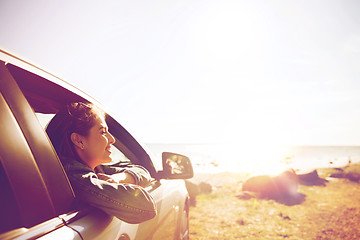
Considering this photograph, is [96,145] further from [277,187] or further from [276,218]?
[277,187]

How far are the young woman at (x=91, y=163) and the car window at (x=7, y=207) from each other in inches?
13.8

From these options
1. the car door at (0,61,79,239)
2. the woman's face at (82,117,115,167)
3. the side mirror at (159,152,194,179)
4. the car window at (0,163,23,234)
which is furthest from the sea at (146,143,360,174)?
the car window at (0,163,23,234)

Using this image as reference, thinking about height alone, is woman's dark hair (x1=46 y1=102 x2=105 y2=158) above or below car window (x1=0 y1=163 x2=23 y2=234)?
above

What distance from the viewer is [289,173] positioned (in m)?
11.8

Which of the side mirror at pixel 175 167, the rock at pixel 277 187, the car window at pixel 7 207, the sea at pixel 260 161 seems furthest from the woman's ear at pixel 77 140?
the rock at pixel 277 187

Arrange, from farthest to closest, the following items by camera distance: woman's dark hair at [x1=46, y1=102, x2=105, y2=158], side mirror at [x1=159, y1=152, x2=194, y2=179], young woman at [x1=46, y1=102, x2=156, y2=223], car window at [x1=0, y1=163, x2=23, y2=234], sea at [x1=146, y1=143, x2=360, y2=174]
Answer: sea at [x1=146, y1=143, x2=360, y2=174], side mirror at [x1=159, y1=152, x2=194, y2=179], woman's dark hair at [x1=46, y1=102, x2=105, y2=158], young woman at [x1=46, y1=102, x2=156, y2=223], car window at [x1=0, y1=163, x2=23, y2=234]

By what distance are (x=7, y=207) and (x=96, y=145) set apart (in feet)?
2.15

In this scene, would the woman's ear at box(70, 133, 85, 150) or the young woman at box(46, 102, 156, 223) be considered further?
the woman's ear at box(70, 133, 85, 150)

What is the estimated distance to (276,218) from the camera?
7191 millimetres

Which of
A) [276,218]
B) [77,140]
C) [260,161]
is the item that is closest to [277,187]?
[276,218]

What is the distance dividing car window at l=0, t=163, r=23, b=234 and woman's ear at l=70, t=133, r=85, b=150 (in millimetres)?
576

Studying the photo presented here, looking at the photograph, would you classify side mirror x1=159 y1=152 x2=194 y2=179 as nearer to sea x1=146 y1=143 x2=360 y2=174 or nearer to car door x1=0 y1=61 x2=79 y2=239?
sea x1=146 y1=143 x2=360 y2=174

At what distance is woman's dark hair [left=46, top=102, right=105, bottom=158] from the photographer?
1.42 metres

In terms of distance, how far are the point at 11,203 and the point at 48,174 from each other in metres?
0.19
